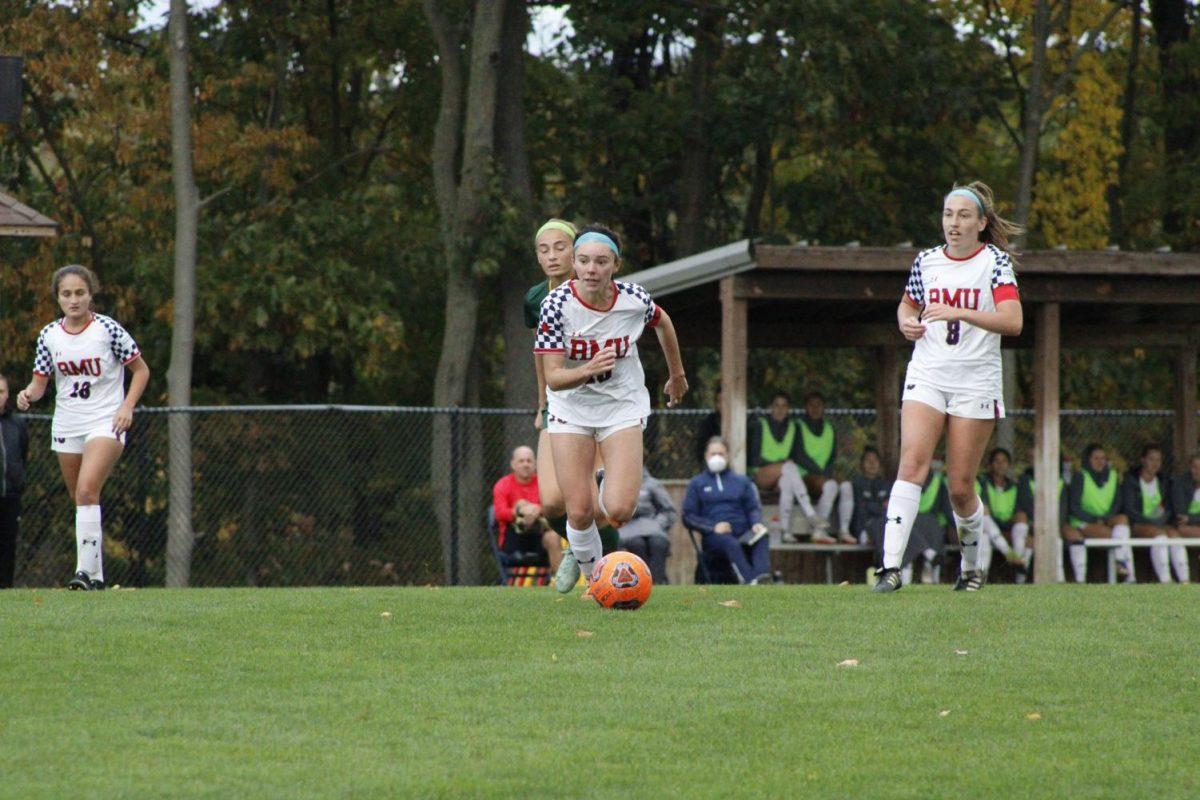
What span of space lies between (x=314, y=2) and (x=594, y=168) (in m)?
5.45

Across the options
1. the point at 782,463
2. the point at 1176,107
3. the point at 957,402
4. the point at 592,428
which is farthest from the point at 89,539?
the point at 1176,107

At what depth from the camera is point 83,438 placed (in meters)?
11.9

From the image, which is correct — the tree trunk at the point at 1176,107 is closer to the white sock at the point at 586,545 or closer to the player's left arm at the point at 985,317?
the player's left arm at the point at 985,317

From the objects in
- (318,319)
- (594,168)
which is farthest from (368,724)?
(594,168)

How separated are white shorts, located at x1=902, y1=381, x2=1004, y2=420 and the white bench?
9689 mm

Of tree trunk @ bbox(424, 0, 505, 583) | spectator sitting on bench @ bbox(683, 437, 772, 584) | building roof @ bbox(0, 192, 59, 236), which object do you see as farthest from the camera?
tree trunk @ bbox(424, 0, 505, 583)

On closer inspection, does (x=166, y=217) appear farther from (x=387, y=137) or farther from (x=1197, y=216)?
(x=1197, y=216)

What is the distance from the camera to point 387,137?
103 feet

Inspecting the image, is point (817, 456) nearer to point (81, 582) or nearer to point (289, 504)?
point (289, 504)

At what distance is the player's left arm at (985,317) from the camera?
977 cm

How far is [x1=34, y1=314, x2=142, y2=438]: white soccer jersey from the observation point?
11.9m

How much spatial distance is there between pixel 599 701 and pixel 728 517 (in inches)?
399

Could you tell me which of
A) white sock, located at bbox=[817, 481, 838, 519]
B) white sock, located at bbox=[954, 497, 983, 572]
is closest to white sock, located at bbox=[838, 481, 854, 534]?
white sock, located at bbox=[817, 481, 838, 519]

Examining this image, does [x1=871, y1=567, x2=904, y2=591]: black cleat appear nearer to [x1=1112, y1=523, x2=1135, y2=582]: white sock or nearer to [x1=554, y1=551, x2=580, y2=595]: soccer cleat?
[x1=554, y1=551, x2=580, y2=595]: soccer cleat
